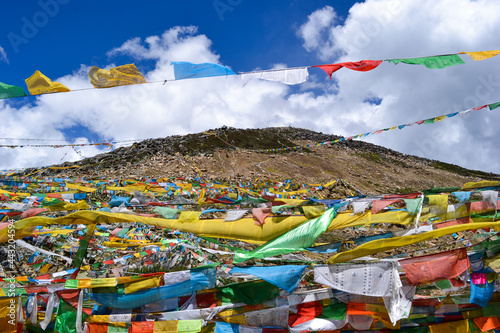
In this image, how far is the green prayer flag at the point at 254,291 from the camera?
4332 mm

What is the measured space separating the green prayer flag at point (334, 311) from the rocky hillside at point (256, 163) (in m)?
15.5

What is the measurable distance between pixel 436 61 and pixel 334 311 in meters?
5.26

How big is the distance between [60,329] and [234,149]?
89.7ft

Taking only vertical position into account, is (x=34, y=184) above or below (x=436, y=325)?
above

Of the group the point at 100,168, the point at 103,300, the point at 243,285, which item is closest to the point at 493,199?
the point at 243,285

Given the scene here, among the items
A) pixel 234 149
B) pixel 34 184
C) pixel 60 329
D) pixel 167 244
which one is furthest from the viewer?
pixel 234 149

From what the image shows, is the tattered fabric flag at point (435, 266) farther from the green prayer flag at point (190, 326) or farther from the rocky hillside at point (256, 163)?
the rocky hillside at point (256, 163)

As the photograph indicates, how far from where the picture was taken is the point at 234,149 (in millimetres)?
31359

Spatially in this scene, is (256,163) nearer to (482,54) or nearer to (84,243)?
(482,54)

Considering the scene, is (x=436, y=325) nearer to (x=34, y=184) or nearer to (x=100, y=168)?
(x=34, y=184)

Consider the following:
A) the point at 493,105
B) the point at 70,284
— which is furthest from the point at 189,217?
the point at 493,105

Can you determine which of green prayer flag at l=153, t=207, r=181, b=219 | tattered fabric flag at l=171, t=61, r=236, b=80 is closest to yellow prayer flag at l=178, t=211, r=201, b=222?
green prayer flag at l=153, t=207, r=181, b=219

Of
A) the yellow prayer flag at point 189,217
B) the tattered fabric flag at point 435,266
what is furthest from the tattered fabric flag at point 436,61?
the yellow prayer flag at point 189,217

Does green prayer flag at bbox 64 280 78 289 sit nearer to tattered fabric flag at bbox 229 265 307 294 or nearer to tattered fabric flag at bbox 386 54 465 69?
tattered fabric flag at bbox 229 265 307 294
